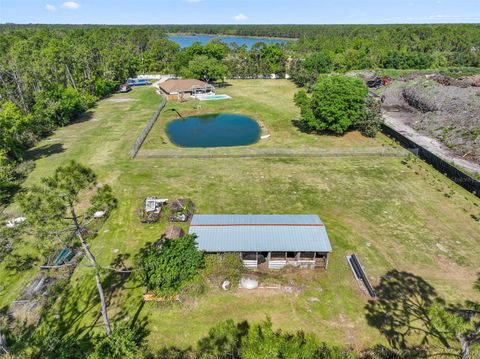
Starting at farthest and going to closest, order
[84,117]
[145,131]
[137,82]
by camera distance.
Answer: [137,82]
[84,117]
[145,131]

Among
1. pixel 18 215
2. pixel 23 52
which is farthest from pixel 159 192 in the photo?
pixel 23 52

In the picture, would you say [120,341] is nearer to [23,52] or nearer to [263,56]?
[23,52]

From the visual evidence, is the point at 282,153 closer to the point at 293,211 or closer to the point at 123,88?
the point at 293,211

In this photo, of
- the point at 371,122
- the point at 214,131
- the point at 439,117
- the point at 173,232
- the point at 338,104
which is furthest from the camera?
the point at 214,131

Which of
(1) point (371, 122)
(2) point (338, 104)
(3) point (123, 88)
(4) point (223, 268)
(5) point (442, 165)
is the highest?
(2) point (338, 104)

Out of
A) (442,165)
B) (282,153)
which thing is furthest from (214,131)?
(442,165)

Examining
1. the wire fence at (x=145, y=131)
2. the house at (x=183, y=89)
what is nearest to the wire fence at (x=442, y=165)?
the wire fence at (x=145, y=131)

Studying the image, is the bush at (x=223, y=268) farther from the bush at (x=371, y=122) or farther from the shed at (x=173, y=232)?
the bush at (x=371, y=122)

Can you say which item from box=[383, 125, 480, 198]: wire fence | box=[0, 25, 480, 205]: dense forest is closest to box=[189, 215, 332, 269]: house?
box=[383, 125, 480, 198]: wire fence
